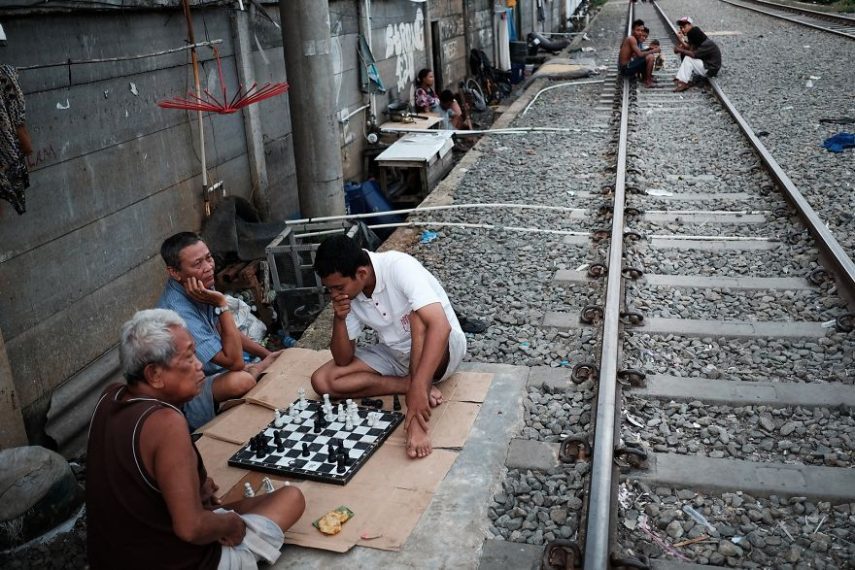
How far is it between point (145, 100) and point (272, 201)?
8.41 feet

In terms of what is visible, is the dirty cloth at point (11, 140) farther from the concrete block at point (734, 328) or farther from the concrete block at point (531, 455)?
the concrete block at point (734, 328)

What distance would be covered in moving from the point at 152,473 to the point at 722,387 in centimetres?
302

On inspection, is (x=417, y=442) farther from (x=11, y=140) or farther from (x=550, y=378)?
(x=11, y=140)

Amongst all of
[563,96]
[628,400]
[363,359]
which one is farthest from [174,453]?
[563,96]

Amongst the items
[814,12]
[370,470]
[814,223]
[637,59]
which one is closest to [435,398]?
[370,470]

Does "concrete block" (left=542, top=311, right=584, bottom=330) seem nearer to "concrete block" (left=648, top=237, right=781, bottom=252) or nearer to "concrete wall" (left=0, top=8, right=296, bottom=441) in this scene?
"concrete block" (left=648, top=237, right=781, bottom=252)

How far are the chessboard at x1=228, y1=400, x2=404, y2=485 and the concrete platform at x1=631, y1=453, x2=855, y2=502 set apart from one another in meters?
1.31

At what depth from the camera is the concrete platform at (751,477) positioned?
343 cm

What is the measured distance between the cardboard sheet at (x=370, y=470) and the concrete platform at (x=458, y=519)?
0.04 m

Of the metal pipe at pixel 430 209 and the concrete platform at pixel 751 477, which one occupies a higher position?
the metal pipe at pixel 430 209

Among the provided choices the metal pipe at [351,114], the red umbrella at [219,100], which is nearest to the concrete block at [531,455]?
the red umbrella at [219,100]

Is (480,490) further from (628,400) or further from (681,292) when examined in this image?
(681,292)

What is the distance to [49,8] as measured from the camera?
523 cm

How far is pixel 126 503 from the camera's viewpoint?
278 cm
